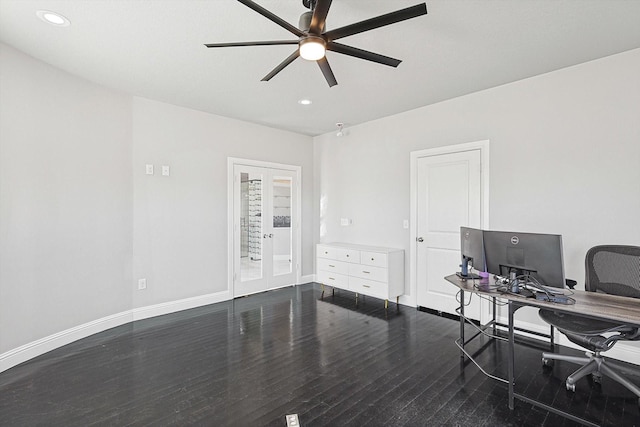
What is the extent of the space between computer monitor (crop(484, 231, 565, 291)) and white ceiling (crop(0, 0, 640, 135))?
63.3 inches

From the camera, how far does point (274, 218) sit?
529cm

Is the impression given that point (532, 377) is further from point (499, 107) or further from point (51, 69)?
point (51, 69)

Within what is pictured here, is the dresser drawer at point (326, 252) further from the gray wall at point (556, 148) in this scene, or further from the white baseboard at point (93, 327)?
the white baseboard at point (93, 327)

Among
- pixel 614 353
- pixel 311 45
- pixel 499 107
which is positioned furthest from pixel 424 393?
pixel 499 107

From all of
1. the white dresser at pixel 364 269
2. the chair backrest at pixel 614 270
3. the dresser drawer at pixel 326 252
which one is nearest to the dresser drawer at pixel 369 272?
the white dresser at pixel 364 269

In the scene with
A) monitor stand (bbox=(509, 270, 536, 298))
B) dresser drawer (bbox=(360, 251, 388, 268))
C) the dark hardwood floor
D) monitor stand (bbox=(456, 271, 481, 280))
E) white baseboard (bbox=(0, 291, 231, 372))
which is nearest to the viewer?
the dark hardwood floor

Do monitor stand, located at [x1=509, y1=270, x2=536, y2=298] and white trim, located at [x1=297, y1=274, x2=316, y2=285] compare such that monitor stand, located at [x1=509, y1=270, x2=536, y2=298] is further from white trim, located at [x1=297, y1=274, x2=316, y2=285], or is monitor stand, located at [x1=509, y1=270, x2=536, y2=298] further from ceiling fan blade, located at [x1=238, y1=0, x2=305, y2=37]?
white trim, located at [x1=297, y1=274, x2=316, y2=285]

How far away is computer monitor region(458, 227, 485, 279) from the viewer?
2.65m

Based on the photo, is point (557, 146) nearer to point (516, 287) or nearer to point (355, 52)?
point (516, 287)

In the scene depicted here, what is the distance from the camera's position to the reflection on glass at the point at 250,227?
4910 mm

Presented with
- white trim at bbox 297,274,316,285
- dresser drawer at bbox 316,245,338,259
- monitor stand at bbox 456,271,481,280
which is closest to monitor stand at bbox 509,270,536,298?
monitor stand at bbox 456,271,481,280

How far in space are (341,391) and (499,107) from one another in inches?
133

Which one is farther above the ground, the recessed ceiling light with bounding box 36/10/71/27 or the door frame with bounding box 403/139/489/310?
the recessed ceiling light with bounding box 36/10/71/27

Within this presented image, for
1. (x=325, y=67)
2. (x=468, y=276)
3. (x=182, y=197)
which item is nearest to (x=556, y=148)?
(x=468, y=276)
